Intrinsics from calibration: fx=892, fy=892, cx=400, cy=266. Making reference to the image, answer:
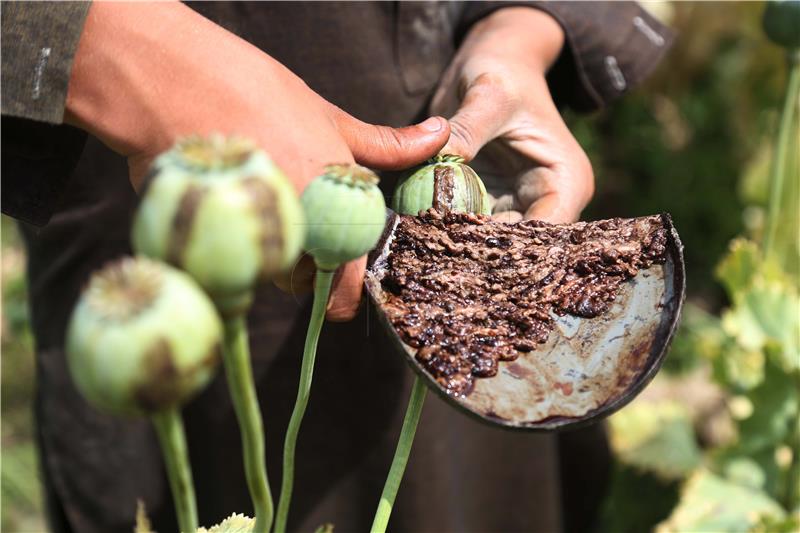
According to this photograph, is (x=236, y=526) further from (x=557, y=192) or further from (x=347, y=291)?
(x=557, y=192)

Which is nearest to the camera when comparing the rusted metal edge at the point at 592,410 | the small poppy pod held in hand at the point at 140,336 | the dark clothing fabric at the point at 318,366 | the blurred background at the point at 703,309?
the small poppy pod held in hand at the point at 140,336

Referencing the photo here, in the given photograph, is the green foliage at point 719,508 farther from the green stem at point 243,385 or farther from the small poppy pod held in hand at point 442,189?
the green stem at point 243,385

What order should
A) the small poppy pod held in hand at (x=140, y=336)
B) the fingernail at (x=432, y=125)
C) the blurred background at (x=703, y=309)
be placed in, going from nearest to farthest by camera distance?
the small poppy pod held in hand at (x=140, y=336) < the fingernail at (x=432, y=125) < the blurred background at (x=703, y=309)

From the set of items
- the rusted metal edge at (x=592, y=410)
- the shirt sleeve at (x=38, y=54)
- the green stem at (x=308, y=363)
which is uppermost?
the shirt sleeve at (x=38, y=54)

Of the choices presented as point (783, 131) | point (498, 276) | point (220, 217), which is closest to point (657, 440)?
point (783, 131)

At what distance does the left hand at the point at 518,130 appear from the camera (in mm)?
788

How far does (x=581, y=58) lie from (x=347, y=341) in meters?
0.43

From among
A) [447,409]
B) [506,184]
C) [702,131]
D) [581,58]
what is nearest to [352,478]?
[447,409]

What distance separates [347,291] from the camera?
592 millimetres

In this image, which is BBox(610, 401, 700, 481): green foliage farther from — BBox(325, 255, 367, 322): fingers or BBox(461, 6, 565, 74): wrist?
BBox(325, 255, 367, 322): fingers

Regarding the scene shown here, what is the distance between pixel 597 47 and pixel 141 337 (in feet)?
2.82

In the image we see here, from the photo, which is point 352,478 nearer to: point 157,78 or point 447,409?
point 447,409

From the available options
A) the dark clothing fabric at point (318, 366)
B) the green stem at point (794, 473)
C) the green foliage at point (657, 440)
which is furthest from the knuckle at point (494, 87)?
the green foliage at point (657, 440)

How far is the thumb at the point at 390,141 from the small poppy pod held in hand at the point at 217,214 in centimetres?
28
